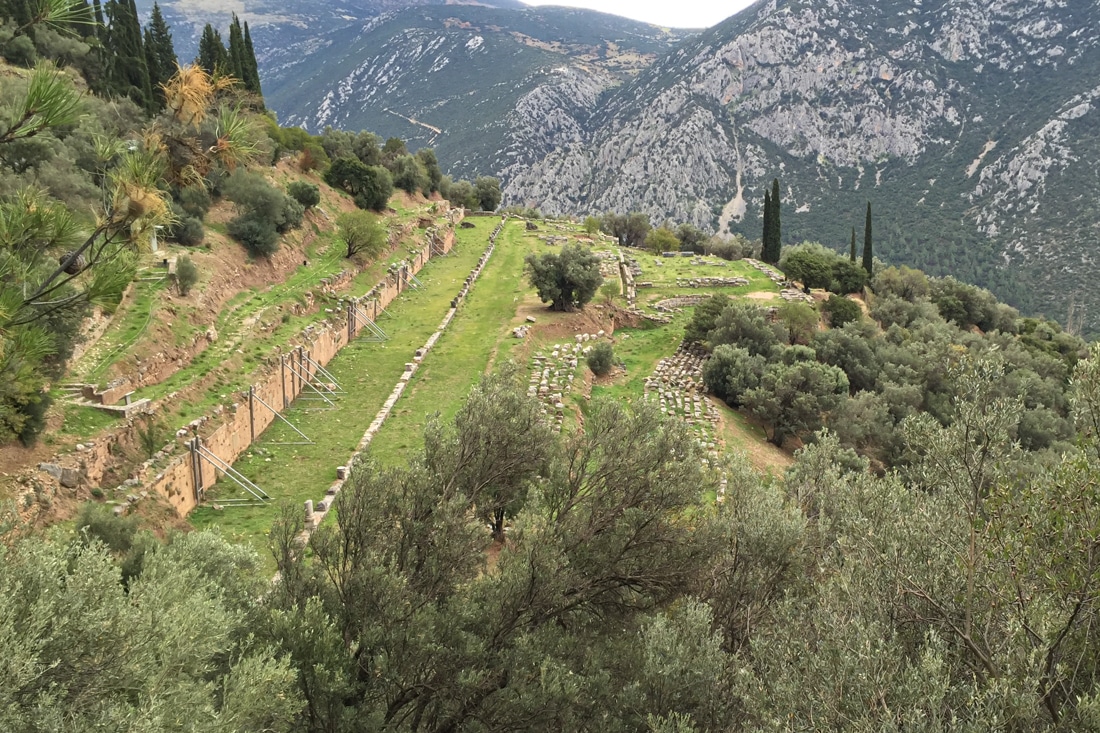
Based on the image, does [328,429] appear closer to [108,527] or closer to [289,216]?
[108,527]

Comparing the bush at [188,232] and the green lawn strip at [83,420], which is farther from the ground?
the bush at [188,232]

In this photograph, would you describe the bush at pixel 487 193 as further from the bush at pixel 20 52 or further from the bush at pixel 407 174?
the bush at pixel 20 52

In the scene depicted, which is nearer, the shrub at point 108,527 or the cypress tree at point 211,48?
the shrub at point 108,527

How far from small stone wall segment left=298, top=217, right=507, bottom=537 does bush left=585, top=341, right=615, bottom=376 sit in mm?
7544

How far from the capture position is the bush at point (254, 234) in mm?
29234

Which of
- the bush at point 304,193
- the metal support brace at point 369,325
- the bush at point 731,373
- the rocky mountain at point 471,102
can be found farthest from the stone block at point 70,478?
the rocky mountain at point 471,102

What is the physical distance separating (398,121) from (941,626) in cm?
17401

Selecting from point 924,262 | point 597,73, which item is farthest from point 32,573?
point 597,73

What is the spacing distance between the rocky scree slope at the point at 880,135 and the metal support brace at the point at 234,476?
107456mm

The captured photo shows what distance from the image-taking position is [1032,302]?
87.8 meters

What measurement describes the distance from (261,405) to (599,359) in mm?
14871

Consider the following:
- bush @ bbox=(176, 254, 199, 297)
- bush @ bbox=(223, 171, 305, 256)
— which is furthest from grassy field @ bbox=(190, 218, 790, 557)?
bush @ bbox=(223, 171, 305, 256)

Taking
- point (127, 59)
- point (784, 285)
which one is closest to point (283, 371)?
point (127, 59)

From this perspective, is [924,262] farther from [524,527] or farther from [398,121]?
[398,121]
